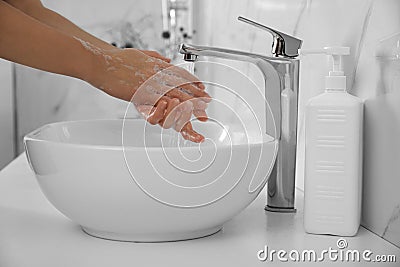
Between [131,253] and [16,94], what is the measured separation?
172 centimetres

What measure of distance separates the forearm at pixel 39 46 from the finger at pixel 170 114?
117 mm

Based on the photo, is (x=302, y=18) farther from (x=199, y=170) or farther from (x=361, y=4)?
(x=199, y=170)

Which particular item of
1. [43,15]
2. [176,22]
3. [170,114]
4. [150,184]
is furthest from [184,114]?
[176,22]

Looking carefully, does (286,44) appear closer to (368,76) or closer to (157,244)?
(368,76)

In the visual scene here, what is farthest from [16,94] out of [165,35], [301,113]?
[301,113]

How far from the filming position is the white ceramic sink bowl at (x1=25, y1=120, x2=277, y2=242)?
0.64 metres

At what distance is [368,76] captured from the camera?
739 mm

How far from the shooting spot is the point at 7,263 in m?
0.64

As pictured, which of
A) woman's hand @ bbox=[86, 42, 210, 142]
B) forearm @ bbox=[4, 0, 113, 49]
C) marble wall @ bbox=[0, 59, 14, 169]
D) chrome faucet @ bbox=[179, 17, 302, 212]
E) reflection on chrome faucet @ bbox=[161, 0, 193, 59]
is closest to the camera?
woman's hand @ bbox=[86, 42, 210, 142]

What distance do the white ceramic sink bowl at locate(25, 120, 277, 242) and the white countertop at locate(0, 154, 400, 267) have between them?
0.08ft

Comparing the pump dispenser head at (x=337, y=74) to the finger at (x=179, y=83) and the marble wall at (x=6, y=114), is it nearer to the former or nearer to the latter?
the finger at (x=179, y=83)

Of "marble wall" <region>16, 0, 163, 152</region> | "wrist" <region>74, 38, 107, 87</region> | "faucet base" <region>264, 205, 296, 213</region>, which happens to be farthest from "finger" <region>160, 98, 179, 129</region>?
"marble wall" <region>16, 0, 163, 152</region>

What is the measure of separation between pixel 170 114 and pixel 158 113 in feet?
0.05

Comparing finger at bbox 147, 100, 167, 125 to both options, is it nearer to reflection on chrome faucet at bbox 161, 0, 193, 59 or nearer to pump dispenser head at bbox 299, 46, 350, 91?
pump dispenser head at bbox 299, 46, 350, 91
